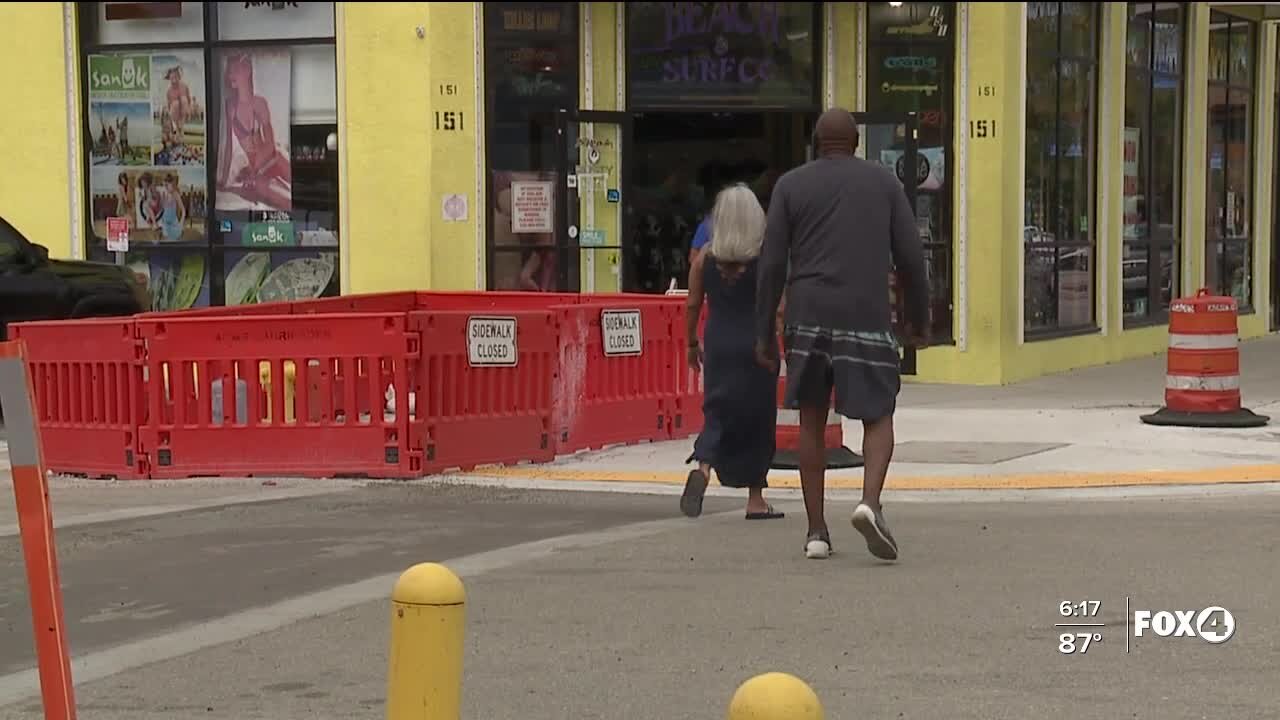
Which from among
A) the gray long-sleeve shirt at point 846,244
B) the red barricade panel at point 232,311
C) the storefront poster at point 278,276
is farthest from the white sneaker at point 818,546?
the storefront poster at point 278,276

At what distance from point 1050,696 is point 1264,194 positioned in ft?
75.7

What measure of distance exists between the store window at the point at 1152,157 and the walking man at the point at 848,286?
14.6m

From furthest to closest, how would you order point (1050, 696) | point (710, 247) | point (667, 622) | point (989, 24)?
point (989, 24) < point (710, 247) < point (667, 622) < point (1050, 696)

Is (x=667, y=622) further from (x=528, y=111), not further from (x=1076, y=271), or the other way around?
(x=1076, y=271)

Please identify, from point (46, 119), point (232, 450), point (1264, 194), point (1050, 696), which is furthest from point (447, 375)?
point (1264, 194)

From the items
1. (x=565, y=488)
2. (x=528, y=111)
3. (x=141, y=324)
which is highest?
(x=528, y=111)

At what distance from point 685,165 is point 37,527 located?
16.6 m

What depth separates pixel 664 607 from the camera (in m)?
8.12

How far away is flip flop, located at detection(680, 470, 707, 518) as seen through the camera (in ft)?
35.1

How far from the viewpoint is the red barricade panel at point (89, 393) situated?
13.0m

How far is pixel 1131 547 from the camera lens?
31.0 ft

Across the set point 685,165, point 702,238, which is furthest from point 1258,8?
point 702,238

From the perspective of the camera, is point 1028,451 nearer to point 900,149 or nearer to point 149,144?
point 900,149

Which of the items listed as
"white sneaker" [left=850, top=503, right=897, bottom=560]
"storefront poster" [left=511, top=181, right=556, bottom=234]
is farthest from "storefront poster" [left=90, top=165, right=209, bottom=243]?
"white sneaker" [left=850, top=503, right=897, bottom=560]
